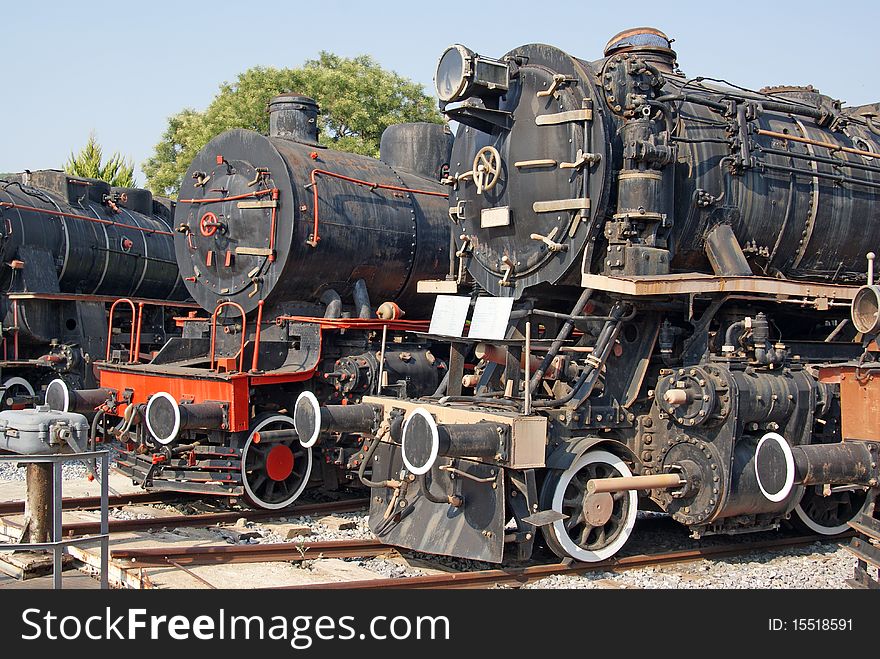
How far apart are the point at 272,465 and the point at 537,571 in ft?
10.2

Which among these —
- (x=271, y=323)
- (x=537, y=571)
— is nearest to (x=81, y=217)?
(x=271, y=323)

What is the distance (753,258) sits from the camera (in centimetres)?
741

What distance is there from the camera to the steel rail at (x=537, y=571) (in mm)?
6008

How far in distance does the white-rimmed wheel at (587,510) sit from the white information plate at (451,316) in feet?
4.74

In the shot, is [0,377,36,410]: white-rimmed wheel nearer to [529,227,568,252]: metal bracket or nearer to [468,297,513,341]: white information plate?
[468,297,513,341]: white information plate

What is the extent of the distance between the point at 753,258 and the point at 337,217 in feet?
12.4

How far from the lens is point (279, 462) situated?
8.68 meters

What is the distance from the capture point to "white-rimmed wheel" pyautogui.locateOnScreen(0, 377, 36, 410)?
37.6 ft

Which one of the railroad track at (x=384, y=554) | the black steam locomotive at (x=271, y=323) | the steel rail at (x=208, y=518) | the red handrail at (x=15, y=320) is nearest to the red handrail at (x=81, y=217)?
the red handrail at (x=15, y=320)

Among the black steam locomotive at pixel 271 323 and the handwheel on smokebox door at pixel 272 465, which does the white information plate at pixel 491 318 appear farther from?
the handwheel on smokebox door at pixel 272 465

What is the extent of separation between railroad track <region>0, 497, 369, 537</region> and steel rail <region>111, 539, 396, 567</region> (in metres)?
0.88

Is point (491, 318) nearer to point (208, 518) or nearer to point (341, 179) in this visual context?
point (341, 179)

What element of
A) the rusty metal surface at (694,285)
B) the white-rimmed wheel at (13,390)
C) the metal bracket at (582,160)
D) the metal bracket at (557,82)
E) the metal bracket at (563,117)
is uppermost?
the metal bracket at (557,82)

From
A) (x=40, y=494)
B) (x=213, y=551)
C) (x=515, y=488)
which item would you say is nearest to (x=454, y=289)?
(x=515, y=488)
